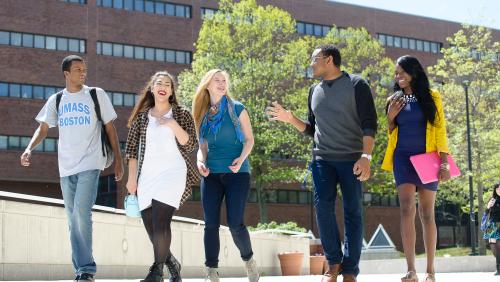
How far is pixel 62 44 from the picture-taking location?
50.5 meters

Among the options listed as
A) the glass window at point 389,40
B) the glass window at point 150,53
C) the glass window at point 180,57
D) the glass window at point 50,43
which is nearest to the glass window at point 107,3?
the glass window at point 150,53

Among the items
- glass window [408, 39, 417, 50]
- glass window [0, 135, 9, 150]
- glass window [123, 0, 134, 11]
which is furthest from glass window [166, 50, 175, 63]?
glass window [408, 39, 417, 50]

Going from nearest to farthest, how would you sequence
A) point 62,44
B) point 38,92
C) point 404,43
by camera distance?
point 38,92 < point 62,44 < point 404,43

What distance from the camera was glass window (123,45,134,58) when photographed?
172 ft

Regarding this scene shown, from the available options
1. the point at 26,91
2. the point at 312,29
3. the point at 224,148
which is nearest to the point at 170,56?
the point at 26,91

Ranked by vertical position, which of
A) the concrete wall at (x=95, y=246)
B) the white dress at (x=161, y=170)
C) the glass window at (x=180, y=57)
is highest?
the glass window at (x=180, y=57)

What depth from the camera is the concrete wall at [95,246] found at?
10.7 meters

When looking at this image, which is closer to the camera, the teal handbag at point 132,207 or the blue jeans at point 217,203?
the teal handbag at point 132,207

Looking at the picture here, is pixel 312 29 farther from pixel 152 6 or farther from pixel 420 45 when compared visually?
pixel 152 6

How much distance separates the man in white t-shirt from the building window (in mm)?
51318

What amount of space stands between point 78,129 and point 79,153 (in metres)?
0.26

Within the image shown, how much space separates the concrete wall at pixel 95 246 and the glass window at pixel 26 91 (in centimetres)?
3391

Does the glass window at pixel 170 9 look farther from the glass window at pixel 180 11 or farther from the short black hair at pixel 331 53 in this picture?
the short black hair at pixel 331 53

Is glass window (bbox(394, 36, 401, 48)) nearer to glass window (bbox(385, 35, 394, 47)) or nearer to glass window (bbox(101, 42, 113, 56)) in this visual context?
glass window (bbox(385, 35, 394, 47))
